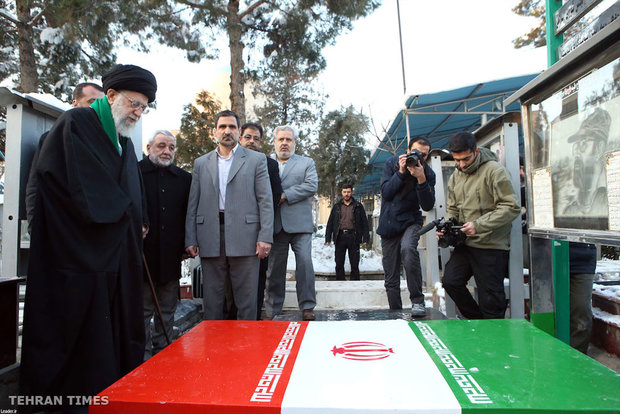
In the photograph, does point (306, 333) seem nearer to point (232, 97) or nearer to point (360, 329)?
point (360, 329)

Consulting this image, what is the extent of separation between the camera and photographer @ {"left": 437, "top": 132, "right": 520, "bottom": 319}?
280 cm

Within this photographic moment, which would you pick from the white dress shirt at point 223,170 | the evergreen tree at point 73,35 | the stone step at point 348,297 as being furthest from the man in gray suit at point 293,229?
the evergreen tree at point 73,35

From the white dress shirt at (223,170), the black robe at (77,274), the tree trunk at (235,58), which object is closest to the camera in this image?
the black robe at (77,274)

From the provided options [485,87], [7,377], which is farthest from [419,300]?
[485,87]

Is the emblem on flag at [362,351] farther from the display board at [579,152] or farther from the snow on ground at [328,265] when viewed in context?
the snow on ground at [328,265]

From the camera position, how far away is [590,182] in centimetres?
172

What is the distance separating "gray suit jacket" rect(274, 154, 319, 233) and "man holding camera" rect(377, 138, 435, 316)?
0.68 m

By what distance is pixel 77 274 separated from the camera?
180cm

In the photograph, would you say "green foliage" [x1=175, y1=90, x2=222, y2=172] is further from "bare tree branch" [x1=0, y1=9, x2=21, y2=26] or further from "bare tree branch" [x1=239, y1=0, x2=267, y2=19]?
"bare tree branch" [x1=0, y1=9, x2=21, y2=26]

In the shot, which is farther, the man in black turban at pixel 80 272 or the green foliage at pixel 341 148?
the green foliage at pixel 341 148

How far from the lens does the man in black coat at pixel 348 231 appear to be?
22.4 feet

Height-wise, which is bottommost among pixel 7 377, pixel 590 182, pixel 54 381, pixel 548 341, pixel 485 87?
pixel 7 377

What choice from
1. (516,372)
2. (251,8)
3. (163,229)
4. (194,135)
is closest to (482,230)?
(516,372)

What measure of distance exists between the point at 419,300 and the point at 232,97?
665 cm
